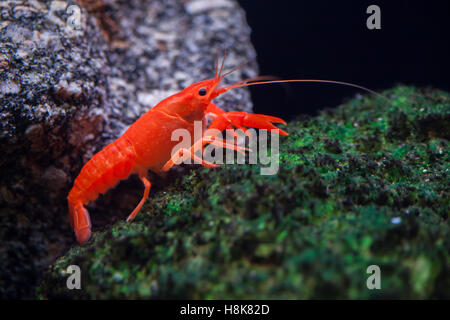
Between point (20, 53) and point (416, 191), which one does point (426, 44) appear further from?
point (20, 53)

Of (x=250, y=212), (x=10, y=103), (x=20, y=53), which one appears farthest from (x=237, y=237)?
(x=20, y=53)

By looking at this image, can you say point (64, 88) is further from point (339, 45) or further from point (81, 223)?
point (339, 45)

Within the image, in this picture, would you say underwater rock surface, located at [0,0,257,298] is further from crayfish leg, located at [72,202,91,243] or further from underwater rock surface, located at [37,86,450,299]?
underwater rock surface, located at [37,86,450,299]

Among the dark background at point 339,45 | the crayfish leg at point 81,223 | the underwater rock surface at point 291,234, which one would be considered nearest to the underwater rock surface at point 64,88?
the crayfish leg at point 81,223

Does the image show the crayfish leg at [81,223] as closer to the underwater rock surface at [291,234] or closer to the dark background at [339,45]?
the underwater rock surface at [291,234]

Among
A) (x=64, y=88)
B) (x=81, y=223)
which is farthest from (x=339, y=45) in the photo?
(x=81, y=223)

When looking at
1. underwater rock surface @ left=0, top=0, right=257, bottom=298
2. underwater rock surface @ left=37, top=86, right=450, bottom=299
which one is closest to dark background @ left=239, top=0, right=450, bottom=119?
underwater rock surface @ left=0, top=0, right=257, bottom=298

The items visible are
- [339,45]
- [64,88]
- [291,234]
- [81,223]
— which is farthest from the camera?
[339,45]
